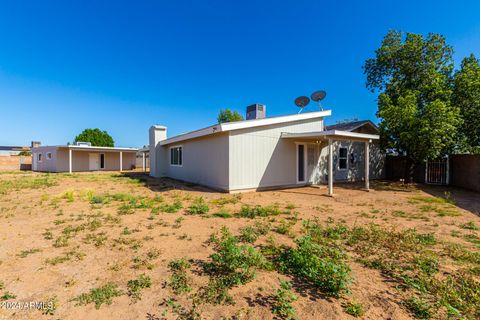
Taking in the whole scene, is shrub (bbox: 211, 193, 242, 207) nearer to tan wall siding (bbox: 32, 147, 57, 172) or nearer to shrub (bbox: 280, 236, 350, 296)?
shrub (bbox: 280, 236, 350, 296)

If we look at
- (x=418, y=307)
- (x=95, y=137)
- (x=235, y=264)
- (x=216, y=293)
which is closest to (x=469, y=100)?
(x=418, y=307)

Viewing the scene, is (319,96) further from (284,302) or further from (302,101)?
(284,302)

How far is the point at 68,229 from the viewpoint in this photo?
4.60 metres

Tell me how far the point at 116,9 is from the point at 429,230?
634 inches

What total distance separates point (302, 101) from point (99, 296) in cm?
1153

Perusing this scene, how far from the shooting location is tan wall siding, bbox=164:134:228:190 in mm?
9188

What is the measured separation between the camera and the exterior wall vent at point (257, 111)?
450 inches

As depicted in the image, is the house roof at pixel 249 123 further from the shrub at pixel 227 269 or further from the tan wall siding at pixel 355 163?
the shrub at pixel 227 269

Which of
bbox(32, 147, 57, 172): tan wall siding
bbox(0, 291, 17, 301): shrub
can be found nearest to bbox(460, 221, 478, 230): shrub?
bbox(0, 291, 17, 301): shrub

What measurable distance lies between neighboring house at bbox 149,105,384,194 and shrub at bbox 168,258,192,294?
5.76m

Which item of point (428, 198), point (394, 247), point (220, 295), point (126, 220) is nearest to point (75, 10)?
point (126, 220)

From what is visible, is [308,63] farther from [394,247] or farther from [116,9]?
[394,247]

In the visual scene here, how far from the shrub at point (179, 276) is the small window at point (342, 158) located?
1164 cm

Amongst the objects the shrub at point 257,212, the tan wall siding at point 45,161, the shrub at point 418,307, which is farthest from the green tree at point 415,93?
the tan wall siding at point 45,161
